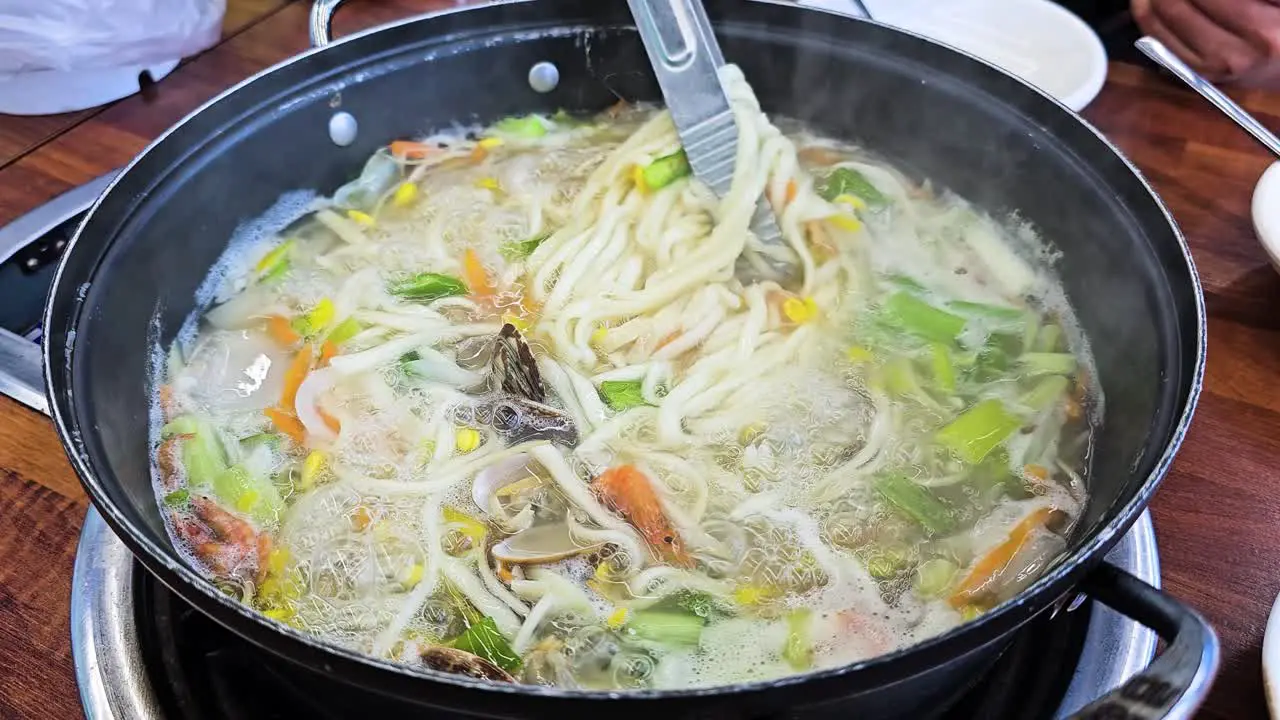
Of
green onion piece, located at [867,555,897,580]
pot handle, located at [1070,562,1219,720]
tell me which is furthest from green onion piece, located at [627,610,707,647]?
pot handle, located at [1070,562,1219,720]

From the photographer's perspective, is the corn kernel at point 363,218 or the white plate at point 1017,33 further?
the white plate at point 1017,33

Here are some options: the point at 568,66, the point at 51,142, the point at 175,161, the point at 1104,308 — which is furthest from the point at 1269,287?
the point at 51,142

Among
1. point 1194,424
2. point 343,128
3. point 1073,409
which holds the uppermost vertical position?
point 343,128

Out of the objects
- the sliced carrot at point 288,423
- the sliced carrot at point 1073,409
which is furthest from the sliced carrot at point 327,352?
the sliced carrot at point 1073,409

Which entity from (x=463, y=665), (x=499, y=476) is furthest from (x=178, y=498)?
(x=463, y=665)

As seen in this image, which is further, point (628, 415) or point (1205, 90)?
point (1205, 90)

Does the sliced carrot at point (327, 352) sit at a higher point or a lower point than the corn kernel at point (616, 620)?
higher

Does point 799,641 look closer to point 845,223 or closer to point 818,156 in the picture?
point 845,223

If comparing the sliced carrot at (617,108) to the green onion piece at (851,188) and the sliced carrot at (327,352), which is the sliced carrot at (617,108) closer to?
→ the green onion piece at (851,188)
